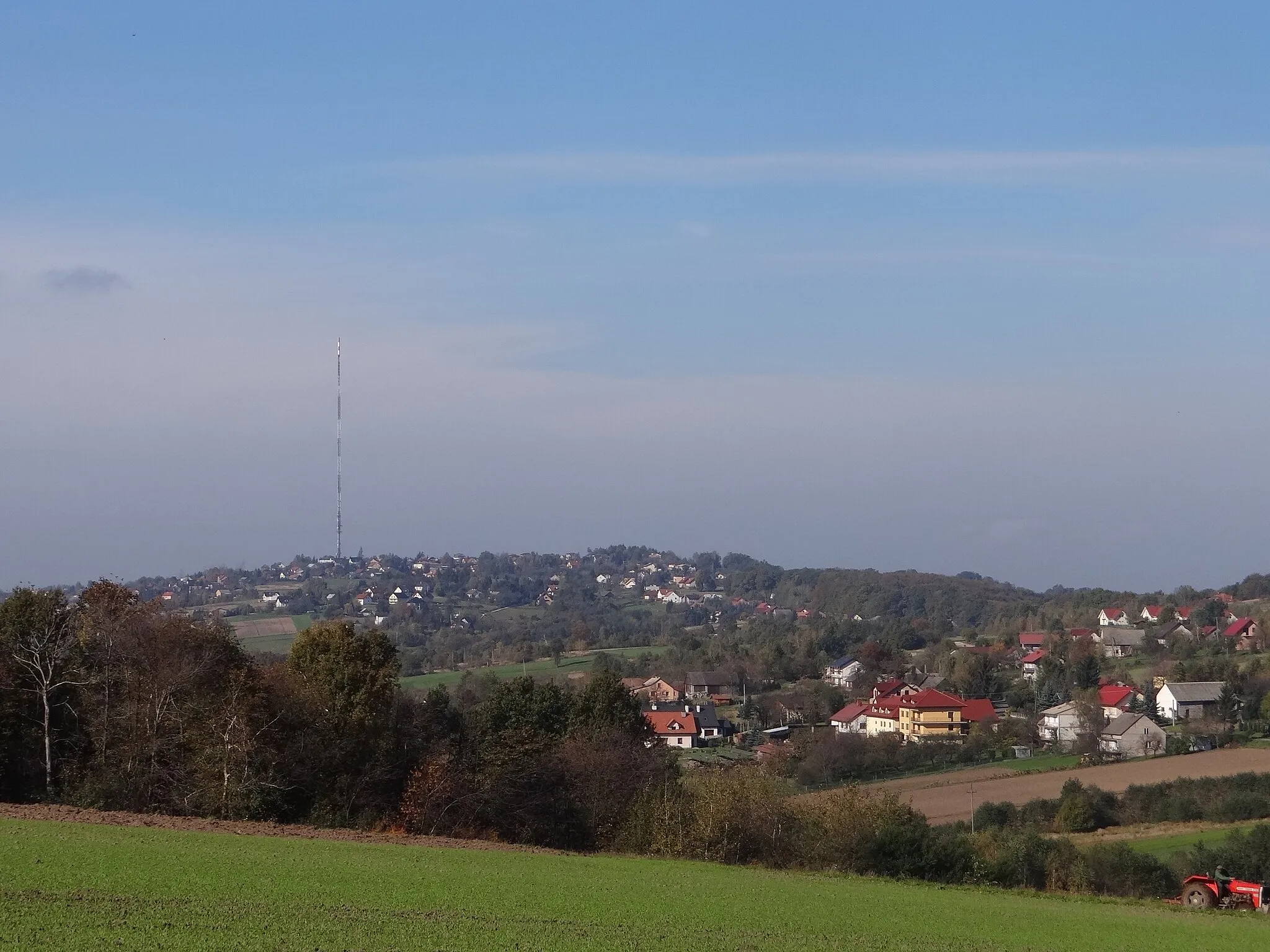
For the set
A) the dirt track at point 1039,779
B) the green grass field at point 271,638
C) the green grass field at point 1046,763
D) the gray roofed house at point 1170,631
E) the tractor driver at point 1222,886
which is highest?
the green grass field at point 271,638

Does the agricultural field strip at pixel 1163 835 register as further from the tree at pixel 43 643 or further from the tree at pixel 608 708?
the tree at pixel 43 643

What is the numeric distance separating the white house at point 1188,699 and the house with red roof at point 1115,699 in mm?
1887

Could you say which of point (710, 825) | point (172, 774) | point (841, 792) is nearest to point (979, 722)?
point (841, 792)

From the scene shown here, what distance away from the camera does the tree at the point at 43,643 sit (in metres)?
32.4

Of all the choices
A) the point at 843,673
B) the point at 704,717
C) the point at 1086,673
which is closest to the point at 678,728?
the point at 704,717

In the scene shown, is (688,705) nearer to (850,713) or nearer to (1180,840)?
(850,713)

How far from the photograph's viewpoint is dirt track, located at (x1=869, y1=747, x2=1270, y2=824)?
183ft

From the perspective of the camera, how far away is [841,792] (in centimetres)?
3734

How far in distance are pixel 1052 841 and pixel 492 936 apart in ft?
95.1

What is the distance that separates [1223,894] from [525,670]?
85.1 meters

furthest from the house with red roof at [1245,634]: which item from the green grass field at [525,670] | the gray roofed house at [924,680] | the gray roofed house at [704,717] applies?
the green grass field at [525,670]

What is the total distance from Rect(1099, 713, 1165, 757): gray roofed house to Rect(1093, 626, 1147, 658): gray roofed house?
143 ft

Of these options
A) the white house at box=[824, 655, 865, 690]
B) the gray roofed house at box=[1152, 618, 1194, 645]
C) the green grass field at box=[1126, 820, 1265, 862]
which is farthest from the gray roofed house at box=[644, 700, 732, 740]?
the gray roofed house at box=[1152, 618, 1194, 645]

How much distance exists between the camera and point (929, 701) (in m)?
86.5
